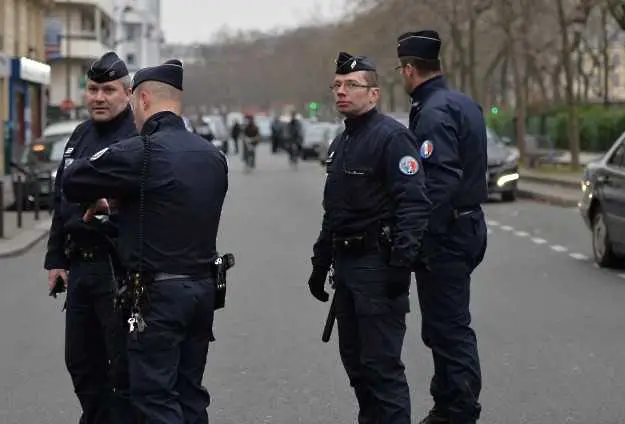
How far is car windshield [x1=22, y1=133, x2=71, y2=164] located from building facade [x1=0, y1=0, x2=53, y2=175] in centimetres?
1329

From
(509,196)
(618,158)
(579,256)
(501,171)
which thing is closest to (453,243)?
(618,158)

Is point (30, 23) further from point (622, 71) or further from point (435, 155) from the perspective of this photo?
point (622, 71)

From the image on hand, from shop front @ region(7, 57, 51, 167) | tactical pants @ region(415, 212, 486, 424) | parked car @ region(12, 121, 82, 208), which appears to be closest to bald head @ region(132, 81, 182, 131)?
tactical pants @ region(415, 212, 486, 424)

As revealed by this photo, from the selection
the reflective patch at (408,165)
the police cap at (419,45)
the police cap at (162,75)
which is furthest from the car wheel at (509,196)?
the police cap at (162,75)

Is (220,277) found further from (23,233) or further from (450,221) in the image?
(23,233)

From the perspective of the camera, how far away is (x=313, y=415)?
8.08 meters

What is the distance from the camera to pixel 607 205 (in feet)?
50.9

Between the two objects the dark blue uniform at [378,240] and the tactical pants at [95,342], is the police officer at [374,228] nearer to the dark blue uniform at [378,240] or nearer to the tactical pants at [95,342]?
the dark blue uniform at [378,240]

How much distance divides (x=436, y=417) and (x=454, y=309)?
25.1 inches

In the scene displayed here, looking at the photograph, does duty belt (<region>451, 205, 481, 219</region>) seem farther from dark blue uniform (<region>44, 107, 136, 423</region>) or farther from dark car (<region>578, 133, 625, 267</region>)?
dark car (<region>578, 133, 625, 267</region>)

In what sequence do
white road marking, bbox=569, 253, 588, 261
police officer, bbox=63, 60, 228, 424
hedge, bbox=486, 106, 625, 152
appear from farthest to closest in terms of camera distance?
hedge, bbox=486, 106, 625, 152 < white road marking, bbox=569, 253, 588, 261 < police officer, bbox=63, 60, 228, 424

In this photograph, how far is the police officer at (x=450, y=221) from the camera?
7.17 meters

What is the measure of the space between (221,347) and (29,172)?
16.1m

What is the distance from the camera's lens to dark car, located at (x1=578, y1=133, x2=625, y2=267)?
15.1 metres
